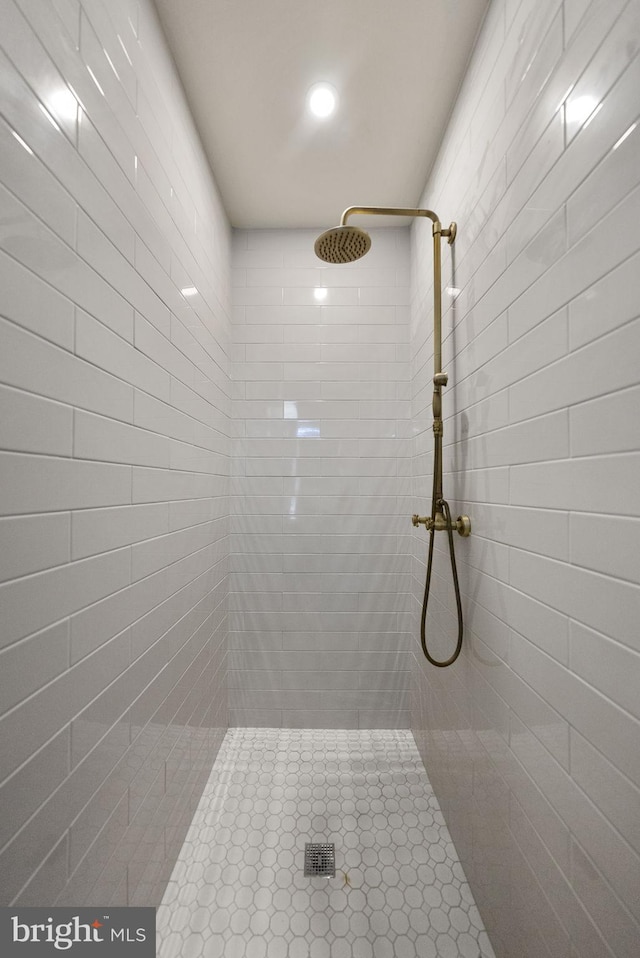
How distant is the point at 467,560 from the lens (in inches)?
49.6

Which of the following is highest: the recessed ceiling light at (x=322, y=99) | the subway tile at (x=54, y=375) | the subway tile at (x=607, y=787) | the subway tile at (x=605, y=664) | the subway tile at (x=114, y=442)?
the recessed ceiling light at (x=322, y=99)

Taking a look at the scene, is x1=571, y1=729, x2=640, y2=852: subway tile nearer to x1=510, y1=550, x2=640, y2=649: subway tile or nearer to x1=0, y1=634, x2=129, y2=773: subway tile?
x1=510, y1=550, x2=640, y2=649: subway tile

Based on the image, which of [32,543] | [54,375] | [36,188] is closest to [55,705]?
[32,543]

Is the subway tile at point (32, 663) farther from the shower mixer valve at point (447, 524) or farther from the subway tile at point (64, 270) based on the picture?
the shower mixer valve at point (447, 524)

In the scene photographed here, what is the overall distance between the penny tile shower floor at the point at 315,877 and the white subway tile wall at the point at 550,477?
5.2 inches

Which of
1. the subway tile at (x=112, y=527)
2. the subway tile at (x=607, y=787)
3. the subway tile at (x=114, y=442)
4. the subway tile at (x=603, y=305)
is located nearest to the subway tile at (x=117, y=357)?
the subway tile at (x=114, y=442)

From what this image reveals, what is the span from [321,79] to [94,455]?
A: 4.55 ft

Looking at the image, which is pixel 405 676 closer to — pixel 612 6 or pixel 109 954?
pixel 109 954

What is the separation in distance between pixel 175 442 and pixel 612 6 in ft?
4.18

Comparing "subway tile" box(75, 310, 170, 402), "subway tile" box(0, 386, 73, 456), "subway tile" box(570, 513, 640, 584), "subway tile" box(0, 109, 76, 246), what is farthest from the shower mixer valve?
"subway tile" box(0, 109, 76, 246)

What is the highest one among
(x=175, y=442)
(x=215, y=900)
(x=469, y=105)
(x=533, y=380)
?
(x=469, y=105)

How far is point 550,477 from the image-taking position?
818mm

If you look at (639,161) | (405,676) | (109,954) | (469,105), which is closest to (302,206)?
(469,105)

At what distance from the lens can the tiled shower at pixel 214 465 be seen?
24.5 inches
